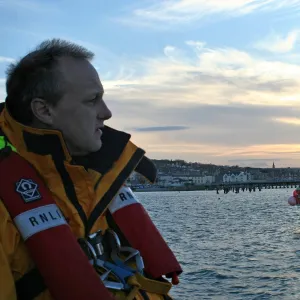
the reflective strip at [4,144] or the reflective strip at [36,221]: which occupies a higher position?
the reflective strip at [4,144]

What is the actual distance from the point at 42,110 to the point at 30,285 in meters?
0.77

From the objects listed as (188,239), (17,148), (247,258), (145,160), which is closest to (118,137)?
(145,160)

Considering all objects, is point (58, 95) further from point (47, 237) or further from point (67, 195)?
point (47, 237)

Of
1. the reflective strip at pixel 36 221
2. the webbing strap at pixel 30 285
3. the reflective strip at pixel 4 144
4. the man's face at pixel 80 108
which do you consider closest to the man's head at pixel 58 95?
the man's face at pixel 80 108

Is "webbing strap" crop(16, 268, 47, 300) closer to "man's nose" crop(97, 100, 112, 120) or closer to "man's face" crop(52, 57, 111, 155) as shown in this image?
"man's face" crop(52, 57, 111, 155)

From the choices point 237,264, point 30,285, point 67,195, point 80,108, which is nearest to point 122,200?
point 67,195

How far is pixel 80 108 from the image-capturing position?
8.09 feet

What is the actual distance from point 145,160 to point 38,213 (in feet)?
2.75

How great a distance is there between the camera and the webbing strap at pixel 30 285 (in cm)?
226

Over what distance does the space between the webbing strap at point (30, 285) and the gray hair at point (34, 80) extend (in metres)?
0.69

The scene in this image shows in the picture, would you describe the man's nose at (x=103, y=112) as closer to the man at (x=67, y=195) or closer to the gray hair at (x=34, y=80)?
the man at (x=67, y=195)

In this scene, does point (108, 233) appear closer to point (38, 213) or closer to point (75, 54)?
point (38, 213)

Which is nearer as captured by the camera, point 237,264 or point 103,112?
point 103,112

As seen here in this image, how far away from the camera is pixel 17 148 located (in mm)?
2443
